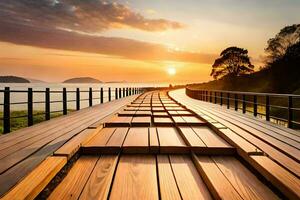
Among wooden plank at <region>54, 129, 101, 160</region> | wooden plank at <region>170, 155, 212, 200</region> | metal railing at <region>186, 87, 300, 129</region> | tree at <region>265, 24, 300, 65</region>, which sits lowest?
wooden plank at <region>170, 155, 212, 200</region>

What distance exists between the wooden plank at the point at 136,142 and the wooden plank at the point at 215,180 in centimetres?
81

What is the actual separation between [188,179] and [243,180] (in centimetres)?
57

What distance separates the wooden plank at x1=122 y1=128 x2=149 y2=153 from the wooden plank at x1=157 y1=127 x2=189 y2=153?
0.23 m

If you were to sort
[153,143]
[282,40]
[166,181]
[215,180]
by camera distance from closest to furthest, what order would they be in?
[215,180] < [166,181] < [153,143] < [282,40]

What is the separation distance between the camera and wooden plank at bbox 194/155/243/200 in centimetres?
276

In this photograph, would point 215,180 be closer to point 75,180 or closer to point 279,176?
point 279,176

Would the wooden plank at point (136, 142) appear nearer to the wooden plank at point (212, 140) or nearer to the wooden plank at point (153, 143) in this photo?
the wooden plank at point (153, 143)

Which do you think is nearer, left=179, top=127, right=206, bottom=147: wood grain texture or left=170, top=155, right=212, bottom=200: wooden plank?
left=170, top=155, right=212, bottom=200: wooden plank

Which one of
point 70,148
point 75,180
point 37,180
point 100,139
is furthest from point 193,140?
point 37,180

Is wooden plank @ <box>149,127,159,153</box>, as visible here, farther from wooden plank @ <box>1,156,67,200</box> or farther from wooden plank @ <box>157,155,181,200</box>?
wooden plank @ <box>1,156,67,200</box>

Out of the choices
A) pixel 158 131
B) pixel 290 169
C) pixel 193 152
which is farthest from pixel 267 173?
pixel 158 131

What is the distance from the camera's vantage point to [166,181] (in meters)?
3.25

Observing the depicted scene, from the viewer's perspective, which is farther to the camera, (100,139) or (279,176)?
(100,139)

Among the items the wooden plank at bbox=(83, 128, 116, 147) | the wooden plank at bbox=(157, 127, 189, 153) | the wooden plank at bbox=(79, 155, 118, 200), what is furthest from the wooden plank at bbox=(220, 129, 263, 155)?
the wooden plank at bbox=(83, 128, 116, 147)
